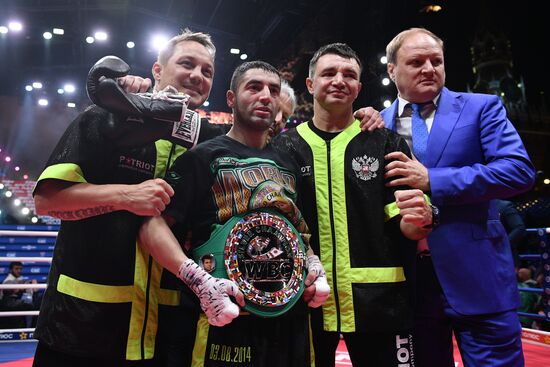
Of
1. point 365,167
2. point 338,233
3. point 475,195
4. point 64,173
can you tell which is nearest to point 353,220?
point 338,233

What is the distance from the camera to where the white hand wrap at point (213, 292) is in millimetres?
1237

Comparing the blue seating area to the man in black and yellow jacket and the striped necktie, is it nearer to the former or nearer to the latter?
the man in black and yellow jacket

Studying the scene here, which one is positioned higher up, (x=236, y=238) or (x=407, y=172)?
(x=407, y=172)

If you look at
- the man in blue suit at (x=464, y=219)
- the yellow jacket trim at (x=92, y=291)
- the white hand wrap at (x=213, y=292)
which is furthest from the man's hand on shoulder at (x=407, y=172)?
the yellow jacket trim at (x=92, y=291)

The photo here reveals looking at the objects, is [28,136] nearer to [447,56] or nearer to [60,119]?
[60,119]

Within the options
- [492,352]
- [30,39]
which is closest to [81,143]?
[492,352]

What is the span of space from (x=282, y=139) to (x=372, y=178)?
1.46 feet

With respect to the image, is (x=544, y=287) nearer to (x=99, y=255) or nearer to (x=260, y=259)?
(x=260, y=259)

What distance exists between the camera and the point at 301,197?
70.3 inches

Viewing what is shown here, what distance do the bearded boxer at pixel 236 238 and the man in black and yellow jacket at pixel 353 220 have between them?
7.1 inches

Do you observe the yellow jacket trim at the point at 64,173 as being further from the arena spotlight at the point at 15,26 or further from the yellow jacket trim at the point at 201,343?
Result: the arena spotlight at the point at 15,26

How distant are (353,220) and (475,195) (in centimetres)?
47

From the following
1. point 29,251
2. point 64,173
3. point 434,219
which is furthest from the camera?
point 29,251

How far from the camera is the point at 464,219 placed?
1.73 meters
